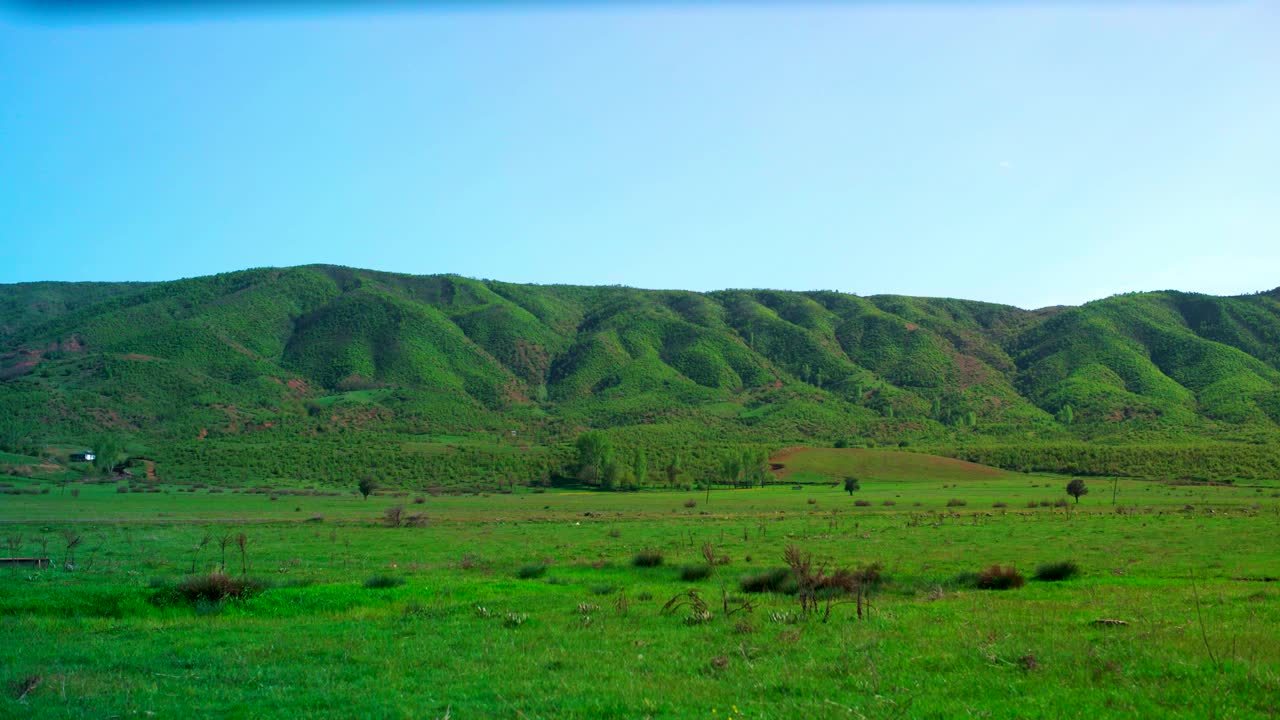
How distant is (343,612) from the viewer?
17500mm

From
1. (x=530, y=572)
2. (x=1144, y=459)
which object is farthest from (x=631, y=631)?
(x=1144, y=459)

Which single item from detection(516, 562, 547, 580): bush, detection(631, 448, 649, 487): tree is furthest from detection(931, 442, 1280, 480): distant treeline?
detection(516, 562, 547, 580): bush

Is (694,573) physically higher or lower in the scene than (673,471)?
higher

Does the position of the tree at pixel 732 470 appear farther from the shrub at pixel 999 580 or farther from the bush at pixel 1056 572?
the shrub at pixel 999 580

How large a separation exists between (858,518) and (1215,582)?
2898cm

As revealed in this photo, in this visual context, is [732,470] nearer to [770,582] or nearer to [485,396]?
[770,582]

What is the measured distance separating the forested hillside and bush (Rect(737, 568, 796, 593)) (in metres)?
82.9

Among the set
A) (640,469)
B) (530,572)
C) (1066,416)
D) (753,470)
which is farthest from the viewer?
(1066,416)

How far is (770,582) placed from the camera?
19.8 meters

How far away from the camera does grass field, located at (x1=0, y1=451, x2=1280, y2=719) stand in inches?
384

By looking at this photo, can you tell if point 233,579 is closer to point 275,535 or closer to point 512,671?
point 512,671

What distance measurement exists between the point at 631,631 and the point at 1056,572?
1370 centimetres

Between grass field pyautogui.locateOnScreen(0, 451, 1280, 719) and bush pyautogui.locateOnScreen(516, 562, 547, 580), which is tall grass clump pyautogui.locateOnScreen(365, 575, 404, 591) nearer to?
grass field pyautogui.locateOnScreen(0, 451, 1280, 719)

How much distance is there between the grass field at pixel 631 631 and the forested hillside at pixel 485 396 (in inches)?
2844
